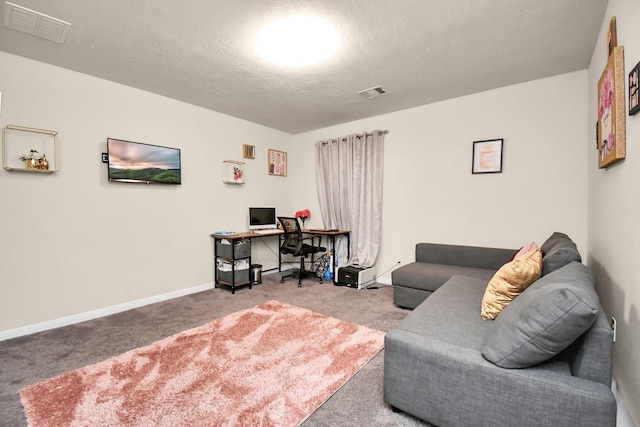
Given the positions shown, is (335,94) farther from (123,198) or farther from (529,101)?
(123,198)

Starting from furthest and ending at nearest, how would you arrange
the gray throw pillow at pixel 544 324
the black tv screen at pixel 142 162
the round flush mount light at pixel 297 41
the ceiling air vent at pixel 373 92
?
the ceiling air vent at pixel 373 92 < the black tv screen at pixel 142 162 < the round flush mount light at pixel 297 41 < the gray throw pillow at pixel 544 324

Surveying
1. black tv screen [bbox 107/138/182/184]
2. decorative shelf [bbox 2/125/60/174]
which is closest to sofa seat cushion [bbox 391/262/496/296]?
black tv screen [bbox 107/138/182/184]

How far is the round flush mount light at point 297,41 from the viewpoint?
2101 mm

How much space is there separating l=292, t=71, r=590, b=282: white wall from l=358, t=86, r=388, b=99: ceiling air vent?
0.17 m

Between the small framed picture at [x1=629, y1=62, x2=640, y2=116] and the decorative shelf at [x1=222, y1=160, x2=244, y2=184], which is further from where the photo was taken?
the decorative shelf at [x1=222, y1=160, x2=244, y2=184]

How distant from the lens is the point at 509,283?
1.73m

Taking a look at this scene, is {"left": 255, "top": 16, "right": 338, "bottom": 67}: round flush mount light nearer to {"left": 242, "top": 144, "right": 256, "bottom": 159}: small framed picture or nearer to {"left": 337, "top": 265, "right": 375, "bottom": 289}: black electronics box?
{"left": 242, "top": 144, "right": 256, "bottom": 159}: small framed picture

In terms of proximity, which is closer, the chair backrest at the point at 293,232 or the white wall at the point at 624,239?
the white wall at the point at 624,239

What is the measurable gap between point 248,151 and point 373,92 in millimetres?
2125

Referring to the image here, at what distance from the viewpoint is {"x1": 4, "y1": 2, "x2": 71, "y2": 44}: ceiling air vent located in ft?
6.35

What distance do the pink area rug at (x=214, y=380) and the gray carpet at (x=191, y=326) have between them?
0.32ft

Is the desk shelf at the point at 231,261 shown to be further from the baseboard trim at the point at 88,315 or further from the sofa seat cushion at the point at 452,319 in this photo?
the sofa seat cushion at the point at 452,319

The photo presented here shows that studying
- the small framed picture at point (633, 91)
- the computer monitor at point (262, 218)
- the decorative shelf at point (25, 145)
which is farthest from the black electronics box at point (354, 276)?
the decorative shelf at point (25, 145)

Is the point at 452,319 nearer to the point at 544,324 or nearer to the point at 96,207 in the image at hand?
the point at 544,324
